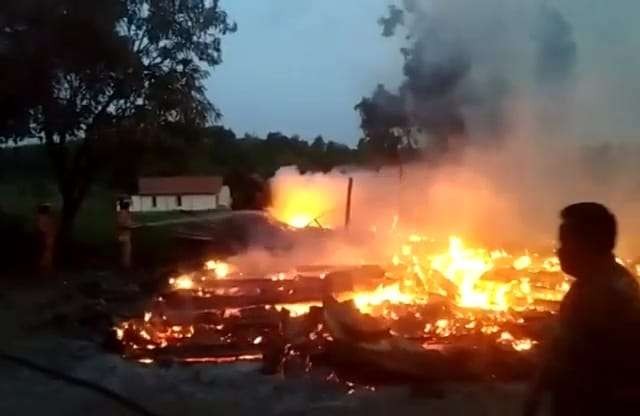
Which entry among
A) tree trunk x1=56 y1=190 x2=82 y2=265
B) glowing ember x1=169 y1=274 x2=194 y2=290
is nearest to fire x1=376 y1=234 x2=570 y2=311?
glowing ember x1=169 y1=274 x2=194 y2=290

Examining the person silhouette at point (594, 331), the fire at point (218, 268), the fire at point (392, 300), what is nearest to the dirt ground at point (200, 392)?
the fire at point (392, 300)

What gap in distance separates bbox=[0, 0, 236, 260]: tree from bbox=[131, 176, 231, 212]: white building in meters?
17.1

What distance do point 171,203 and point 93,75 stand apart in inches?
860

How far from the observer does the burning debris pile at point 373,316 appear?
10.6 m

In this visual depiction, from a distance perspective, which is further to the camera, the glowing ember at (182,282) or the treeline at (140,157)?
the treeline at (140,157)

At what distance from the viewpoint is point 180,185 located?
4144 cm

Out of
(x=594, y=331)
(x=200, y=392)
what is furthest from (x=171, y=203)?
(x=594, y=331)

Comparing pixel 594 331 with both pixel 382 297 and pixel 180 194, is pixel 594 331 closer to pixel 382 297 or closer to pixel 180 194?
pixel 382 297

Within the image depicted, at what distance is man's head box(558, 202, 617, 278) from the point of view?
4.59 metres

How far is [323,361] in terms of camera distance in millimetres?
11008

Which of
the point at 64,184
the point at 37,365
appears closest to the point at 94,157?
the point at 64,184

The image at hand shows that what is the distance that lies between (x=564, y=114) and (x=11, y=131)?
12.6m

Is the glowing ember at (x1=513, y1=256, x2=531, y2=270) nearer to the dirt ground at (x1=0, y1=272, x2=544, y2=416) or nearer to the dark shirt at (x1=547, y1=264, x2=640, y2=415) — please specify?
the dirt ground at (x1=0, y1=272, x2=544, y2=416)

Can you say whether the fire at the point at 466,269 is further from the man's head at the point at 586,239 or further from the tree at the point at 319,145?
the tree at the point at 319,145
